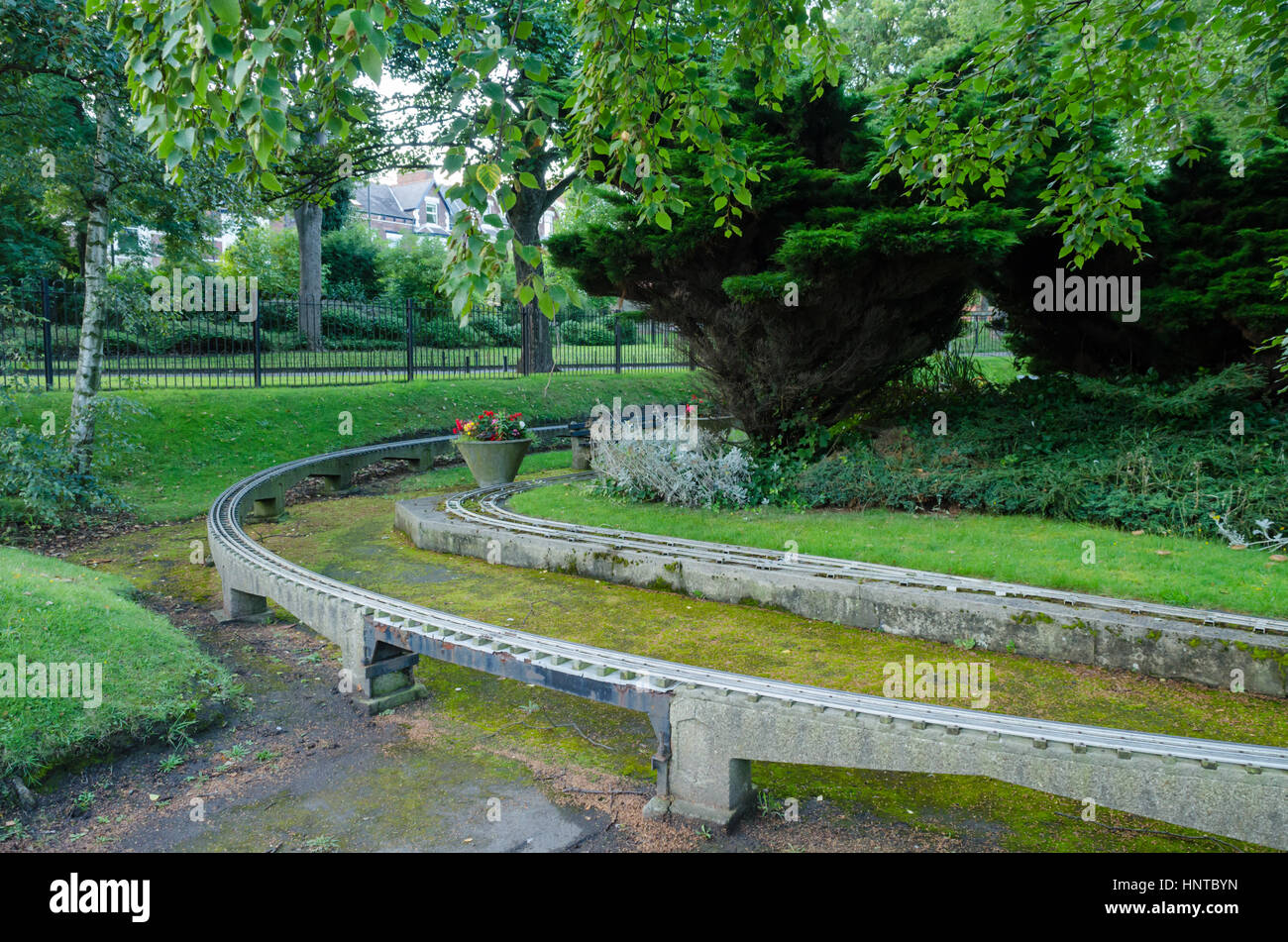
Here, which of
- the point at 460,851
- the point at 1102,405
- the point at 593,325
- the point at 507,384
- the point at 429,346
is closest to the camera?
the point at 460,851

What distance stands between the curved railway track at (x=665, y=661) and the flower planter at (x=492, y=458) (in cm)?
380

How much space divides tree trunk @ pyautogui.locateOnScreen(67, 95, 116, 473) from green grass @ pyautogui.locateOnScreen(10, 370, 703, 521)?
1.03 m

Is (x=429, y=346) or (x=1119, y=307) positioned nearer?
(x=1119, y=307)

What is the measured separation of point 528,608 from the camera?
611 cm

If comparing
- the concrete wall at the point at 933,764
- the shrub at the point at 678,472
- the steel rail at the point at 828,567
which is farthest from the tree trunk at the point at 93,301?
the concrete wall at the point at 933,764

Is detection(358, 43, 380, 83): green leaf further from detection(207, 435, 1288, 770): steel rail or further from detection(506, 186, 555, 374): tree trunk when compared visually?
detection(506, 186, 555, 374): tree trunk

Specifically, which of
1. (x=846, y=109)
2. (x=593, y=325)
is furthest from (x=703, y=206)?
(x=593, y=325)

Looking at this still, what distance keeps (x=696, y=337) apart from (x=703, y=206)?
5.11ft

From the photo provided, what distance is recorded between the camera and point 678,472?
28.7 ft

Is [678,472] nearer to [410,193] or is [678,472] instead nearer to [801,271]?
[801,271]

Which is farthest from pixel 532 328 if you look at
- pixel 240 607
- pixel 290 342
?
pixel 240 607

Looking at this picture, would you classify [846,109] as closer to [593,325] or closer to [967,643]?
[967,643]

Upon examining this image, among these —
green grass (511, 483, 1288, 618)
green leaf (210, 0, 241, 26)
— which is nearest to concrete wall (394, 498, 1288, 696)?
green grass (511, 483, 1288, 618)

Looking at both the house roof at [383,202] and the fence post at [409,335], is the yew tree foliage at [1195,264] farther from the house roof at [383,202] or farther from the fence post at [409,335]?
the house roof at [383,202]
